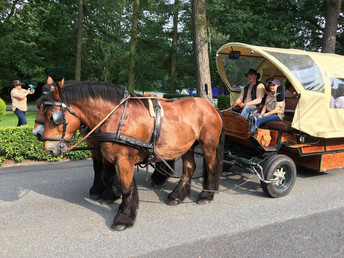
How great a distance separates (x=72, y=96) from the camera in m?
3.11

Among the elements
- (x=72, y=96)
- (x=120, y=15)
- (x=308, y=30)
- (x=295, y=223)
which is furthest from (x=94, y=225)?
(x=120, y=15)

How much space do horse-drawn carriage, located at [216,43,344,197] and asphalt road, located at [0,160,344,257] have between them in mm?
456

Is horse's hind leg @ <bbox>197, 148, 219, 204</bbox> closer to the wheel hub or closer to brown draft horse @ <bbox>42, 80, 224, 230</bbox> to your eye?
brown draft horse @ <bbox>42, 80, 224, 230</bbox>

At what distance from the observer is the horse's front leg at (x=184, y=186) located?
4.04 meters

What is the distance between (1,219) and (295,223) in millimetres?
3736

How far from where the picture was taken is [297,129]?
14.1ft

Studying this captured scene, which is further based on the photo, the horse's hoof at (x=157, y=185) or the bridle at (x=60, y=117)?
the horse's hoof at (x=157, y=185)

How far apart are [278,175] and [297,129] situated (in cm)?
79

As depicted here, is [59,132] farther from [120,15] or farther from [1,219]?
[120,15]

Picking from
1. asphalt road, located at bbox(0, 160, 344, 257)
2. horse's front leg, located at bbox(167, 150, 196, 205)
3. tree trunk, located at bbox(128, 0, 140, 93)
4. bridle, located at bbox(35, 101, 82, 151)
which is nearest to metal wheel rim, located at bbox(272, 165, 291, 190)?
asphalt road, located at bbox(0, 160, 344, 257)

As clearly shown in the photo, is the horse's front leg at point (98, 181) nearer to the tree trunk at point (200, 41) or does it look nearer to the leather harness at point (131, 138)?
the leather harness at point (131, 138)

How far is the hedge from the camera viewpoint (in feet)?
18.6

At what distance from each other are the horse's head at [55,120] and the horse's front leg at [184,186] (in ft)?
5.79

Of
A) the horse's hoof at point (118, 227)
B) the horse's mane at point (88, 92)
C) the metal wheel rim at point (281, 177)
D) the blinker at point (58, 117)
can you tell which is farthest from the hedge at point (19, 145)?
the metal wheel rim at point (281, 177)
